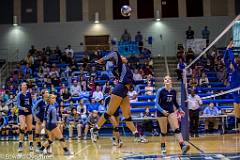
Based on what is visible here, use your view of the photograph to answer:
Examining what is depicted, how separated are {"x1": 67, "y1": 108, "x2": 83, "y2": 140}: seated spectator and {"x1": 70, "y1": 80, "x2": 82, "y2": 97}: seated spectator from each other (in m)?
2.75

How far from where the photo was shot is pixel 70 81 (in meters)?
24.3

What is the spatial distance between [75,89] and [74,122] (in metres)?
3.47

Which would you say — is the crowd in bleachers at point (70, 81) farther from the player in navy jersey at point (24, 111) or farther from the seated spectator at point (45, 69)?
the player in navy jersey at point (24, 111)

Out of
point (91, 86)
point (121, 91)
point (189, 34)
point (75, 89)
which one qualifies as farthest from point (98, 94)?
point (121, 91)

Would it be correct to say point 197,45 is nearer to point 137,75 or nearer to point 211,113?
point 137,75

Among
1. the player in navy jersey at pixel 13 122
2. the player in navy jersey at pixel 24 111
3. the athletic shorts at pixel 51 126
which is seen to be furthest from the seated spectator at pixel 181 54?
the athletic shorts at pixel 51 126

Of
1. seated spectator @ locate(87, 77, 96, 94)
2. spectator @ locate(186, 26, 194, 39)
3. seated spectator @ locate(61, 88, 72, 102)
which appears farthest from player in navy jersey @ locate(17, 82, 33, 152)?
spectator @ locate(186, 26, 194, 39)

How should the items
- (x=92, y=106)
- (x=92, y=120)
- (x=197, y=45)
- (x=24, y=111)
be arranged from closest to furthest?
1. (x=24, y=111)
2. (x=92, y=120)
3. (x=92, y=106)
4. (x=197, y=45)

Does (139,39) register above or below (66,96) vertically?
above

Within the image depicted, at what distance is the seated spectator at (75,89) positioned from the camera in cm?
2242

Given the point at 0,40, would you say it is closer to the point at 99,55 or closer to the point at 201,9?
the point at 99,55

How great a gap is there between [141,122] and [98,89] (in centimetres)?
272

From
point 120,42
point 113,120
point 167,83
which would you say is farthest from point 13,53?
point 167,83

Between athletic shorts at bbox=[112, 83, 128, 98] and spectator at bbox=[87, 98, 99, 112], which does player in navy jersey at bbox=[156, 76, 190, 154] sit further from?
spectator at bbox=[87, 98, 99, 112]
